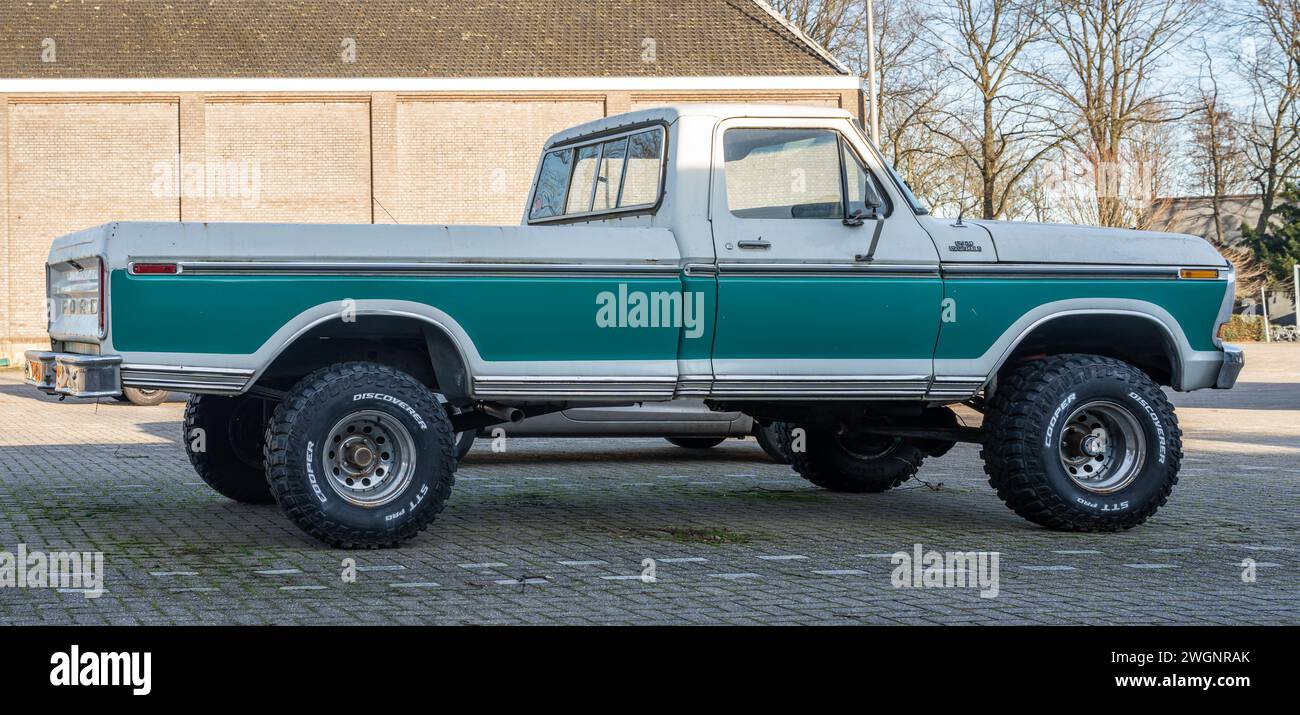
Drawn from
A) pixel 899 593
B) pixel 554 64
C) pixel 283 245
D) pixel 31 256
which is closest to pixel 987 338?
pixel 899 593

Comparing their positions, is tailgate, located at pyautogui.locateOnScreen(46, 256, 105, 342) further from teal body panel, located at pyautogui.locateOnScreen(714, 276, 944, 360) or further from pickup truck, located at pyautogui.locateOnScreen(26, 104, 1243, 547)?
teal body panel, located at pyautogui.locateOnScreen(714, 276, 944, 360)

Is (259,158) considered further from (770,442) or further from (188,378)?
(188,378)

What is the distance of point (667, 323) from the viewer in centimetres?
726

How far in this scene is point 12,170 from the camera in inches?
1523

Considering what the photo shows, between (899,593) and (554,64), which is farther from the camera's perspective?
(554,64)

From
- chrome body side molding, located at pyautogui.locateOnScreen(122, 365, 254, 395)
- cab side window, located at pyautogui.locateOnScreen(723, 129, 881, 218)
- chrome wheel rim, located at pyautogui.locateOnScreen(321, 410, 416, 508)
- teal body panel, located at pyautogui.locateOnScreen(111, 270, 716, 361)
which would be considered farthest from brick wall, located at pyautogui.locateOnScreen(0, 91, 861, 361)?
chrome body side molding, located at pyautogui.locateOnScreen(122, 365, 254, 395)

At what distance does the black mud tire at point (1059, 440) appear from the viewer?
782 cm

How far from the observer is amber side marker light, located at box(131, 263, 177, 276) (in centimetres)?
664

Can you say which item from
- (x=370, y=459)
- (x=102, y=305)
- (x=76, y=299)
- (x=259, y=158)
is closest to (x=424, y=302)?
(x=370, y=459)

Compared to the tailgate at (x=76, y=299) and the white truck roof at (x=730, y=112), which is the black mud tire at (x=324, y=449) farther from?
the white truck roof at (x=730, y=112)

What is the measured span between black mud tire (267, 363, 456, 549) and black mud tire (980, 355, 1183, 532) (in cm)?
303
